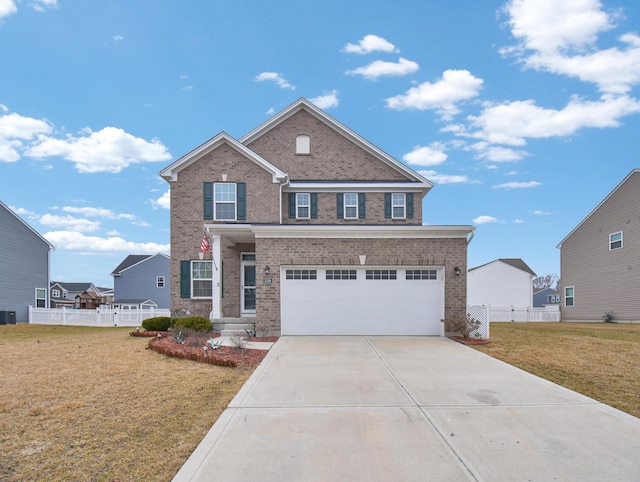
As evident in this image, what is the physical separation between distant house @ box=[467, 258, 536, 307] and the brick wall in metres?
24.2

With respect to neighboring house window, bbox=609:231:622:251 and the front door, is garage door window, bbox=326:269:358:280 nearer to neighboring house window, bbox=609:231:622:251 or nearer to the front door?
the front door

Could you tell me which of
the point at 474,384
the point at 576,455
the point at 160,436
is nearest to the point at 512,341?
the point at 474,384

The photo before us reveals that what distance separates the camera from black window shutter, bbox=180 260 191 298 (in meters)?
16.0

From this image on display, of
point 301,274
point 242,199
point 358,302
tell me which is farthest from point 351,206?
point 358,302

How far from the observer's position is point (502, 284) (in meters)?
35.5

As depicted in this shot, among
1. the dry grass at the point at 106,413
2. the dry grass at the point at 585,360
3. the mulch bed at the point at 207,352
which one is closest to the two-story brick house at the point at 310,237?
the dry grass at the point at 585,360

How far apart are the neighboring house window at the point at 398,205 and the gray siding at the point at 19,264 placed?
71.5 ft

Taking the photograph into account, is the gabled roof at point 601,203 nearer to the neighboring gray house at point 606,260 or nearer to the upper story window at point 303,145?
the neighboring gray house at point 606,260

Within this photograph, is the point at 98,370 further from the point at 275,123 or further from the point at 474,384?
the point at 275,123

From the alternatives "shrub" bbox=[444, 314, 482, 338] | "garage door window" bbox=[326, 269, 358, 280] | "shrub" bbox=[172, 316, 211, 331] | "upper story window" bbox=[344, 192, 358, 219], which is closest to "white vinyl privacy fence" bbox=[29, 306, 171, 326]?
"shrub" bbox=[172, 316, 211, 331]

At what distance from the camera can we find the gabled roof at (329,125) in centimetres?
1912

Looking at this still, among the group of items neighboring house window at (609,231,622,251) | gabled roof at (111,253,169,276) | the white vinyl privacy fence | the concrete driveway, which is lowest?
the white vinyl privacy fence

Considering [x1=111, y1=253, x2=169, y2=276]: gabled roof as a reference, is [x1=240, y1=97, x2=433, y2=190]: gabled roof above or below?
above

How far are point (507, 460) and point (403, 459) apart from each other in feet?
3.70
